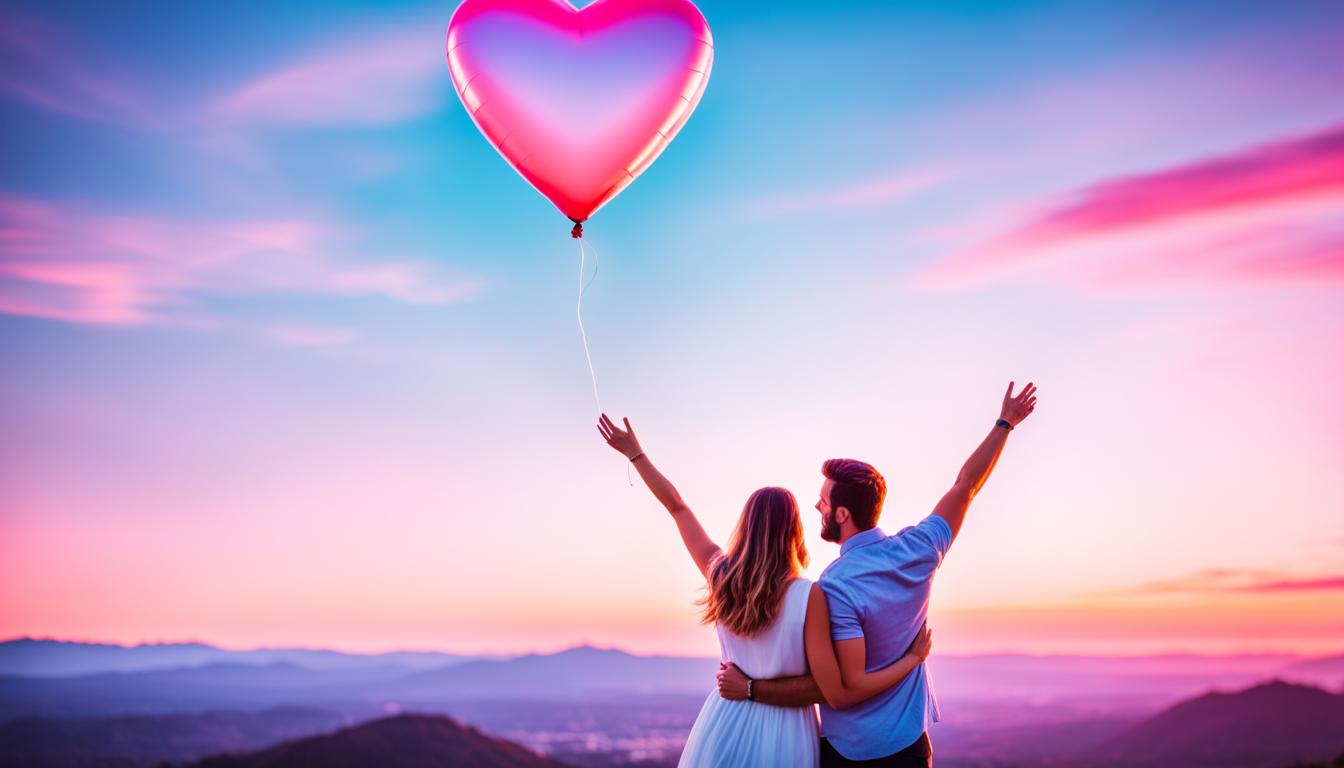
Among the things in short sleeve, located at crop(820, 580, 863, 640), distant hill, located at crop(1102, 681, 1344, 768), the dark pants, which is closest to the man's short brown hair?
short sleeve, located at crop(820, 580, 863, 640)

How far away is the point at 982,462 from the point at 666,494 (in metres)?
1.74

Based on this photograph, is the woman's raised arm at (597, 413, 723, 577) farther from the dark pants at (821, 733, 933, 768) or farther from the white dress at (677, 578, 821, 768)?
the dark pants at (821, 733, 933, 768)

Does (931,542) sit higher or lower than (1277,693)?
higher

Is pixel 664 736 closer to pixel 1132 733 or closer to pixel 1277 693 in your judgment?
pixel 1132 733

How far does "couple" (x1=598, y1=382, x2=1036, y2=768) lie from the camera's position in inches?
223

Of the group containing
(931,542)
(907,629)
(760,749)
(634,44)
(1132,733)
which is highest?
(634,44)

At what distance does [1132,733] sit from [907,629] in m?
203

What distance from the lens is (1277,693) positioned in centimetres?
19275

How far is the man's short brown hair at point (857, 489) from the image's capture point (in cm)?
578

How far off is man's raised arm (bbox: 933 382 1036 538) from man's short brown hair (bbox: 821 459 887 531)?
1.46ft

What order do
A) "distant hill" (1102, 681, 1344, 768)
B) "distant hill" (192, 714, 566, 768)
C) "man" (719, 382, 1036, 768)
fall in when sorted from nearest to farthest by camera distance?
"man" (719, 382, 1036, 768)
"distant hill" (192, 714, 566, 768)
"distant hill" (1102, 681, 1344, 768)

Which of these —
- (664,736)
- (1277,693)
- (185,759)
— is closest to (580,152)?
(185,759)

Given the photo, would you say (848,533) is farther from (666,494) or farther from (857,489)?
(666,494)

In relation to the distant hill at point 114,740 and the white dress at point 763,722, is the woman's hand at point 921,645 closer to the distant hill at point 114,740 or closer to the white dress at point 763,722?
the white dress at point 763,722
